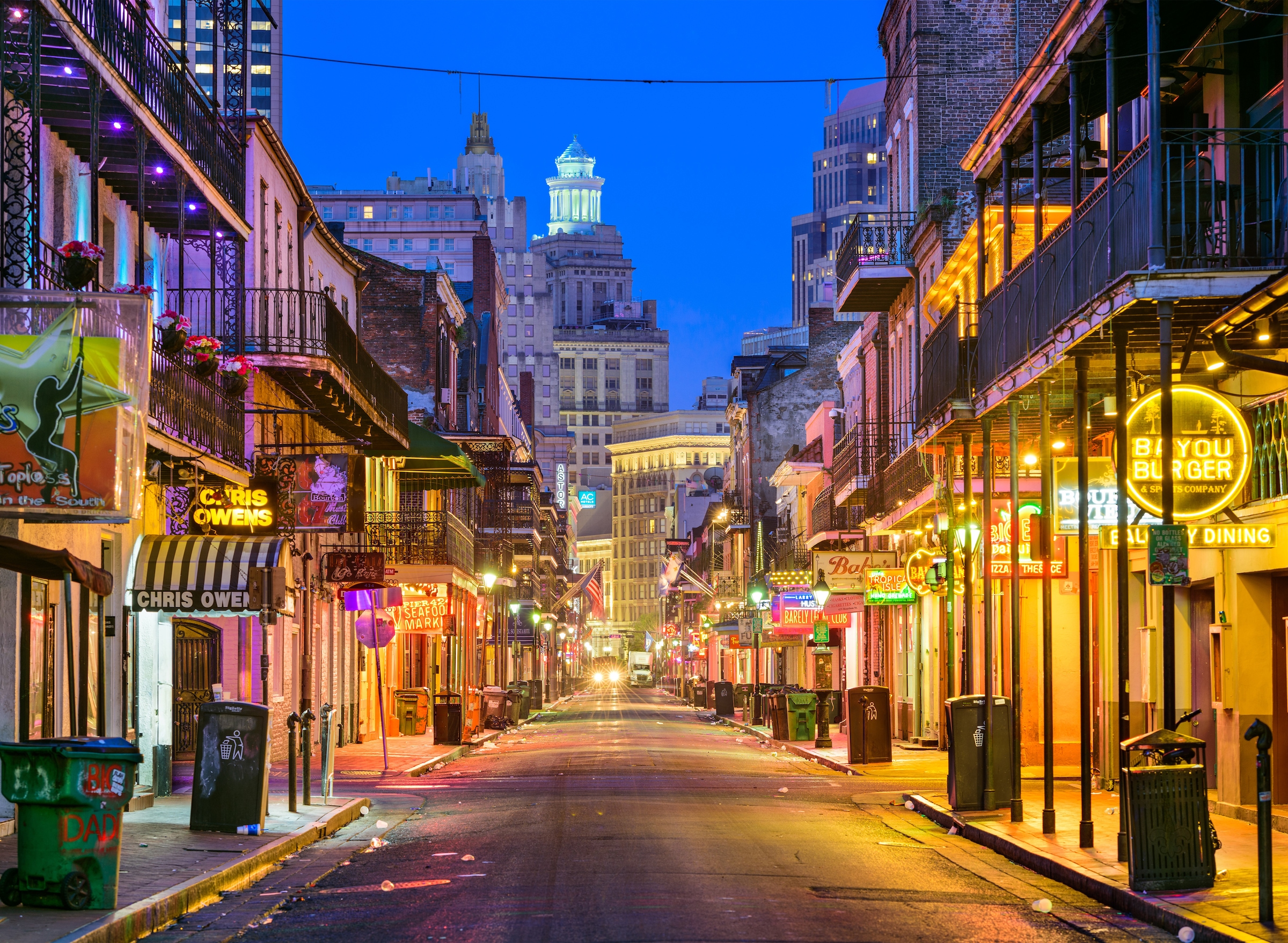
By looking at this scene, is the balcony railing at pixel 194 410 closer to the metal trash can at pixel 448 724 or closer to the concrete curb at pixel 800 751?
the concrete curb at pixel 800 751

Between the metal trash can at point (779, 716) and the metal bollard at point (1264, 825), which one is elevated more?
the metal bollard at point (1264, 825)

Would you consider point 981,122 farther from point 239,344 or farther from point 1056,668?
point 239,344

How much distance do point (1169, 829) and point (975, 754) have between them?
6.05 m

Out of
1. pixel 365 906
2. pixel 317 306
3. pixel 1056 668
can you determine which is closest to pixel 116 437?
pixel 365 906

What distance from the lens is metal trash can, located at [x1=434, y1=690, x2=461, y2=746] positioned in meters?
34.2

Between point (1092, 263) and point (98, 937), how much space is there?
28.8 feet

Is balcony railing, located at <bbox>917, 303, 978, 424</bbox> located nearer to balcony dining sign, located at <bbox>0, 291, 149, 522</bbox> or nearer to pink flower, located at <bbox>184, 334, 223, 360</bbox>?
pink flower, located at <bbox>184, 334, 223, 360</bbox>

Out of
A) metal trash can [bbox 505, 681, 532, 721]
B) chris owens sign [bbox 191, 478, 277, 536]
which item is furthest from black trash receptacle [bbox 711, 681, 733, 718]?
chris owens sign [bbox 191, 478, 277, 536]

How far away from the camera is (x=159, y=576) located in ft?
64.3

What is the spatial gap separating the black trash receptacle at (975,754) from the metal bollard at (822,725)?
15.0 meters

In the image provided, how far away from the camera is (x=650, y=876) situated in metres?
12.6

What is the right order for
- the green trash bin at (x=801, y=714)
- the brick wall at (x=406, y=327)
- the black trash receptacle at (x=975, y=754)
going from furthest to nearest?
1. the brick wall at (x=406, y=327)
2. the green trash bin at (x=801, y=714)
3. the black trash receptacle at (x=975, y=754)

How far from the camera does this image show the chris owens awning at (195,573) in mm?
19594

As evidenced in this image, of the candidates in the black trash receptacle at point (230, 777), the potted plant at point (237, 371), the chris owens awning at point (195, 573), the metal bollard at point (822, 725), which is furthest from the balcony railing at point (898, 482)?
the black trash receptacle at point (230, 777)
